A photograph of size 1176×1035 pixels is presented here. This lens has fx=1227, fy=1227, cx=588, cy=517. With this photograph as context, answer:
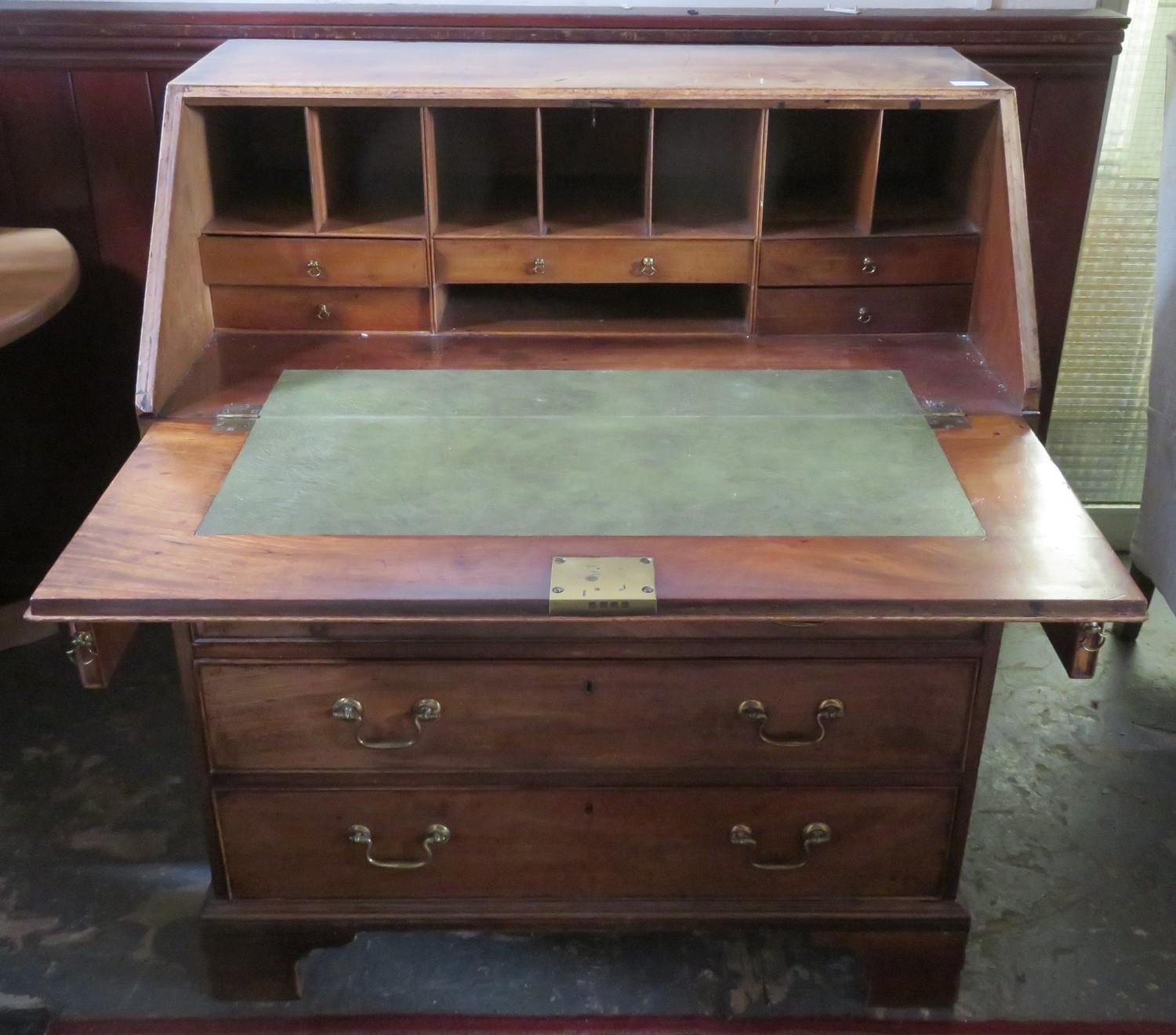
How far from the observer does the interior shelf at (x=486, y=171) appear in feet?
5.79

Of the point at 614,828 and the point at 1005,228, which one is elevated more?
the point at 1005,228

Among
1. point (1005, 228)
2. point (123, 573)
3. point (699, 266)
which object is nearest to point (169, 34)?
point (699, 266)

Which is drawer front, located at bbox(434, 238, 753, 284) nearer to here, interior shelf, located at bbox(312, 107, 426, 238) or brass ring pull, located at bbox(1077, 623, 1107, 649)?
interior shelf, located at bbox(312, 107, 426, 238)

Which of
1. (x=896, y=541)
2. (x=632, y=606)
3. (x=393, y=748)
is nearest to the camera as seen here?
(x=632, y=606)

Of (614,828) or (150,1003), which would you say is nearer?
(614,828)

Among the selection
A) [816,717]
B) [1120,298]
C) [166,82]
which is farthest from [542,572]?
[1120,298]

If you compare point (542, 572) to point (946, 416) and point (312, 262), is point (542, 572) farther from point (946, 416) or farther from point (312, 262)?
point (312, 262)

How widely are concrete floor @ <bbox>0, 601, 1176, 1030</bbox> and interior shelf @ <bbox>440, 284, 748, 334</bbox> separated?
915 mm

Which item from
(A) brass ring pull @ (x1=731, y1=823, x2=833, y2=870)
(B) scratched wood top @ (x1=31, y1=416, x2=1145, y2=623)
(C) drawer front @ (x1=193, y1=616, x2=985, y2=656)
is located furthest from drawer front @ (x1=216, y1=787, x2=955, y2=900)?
(B) scratched wood top @ (x1=31, y1=416, x2=1145, y2=623)

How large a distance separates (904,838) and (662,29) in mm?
1311

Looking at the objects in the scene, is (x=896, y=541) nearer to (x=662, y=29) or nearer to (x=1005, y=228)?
(x=1005, y=228)

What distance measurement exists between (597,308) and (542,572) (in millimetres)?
753

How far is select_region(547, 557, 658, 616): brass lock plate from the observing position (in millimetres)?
1176

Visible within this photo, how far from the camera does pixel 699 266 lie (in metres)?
1.73
